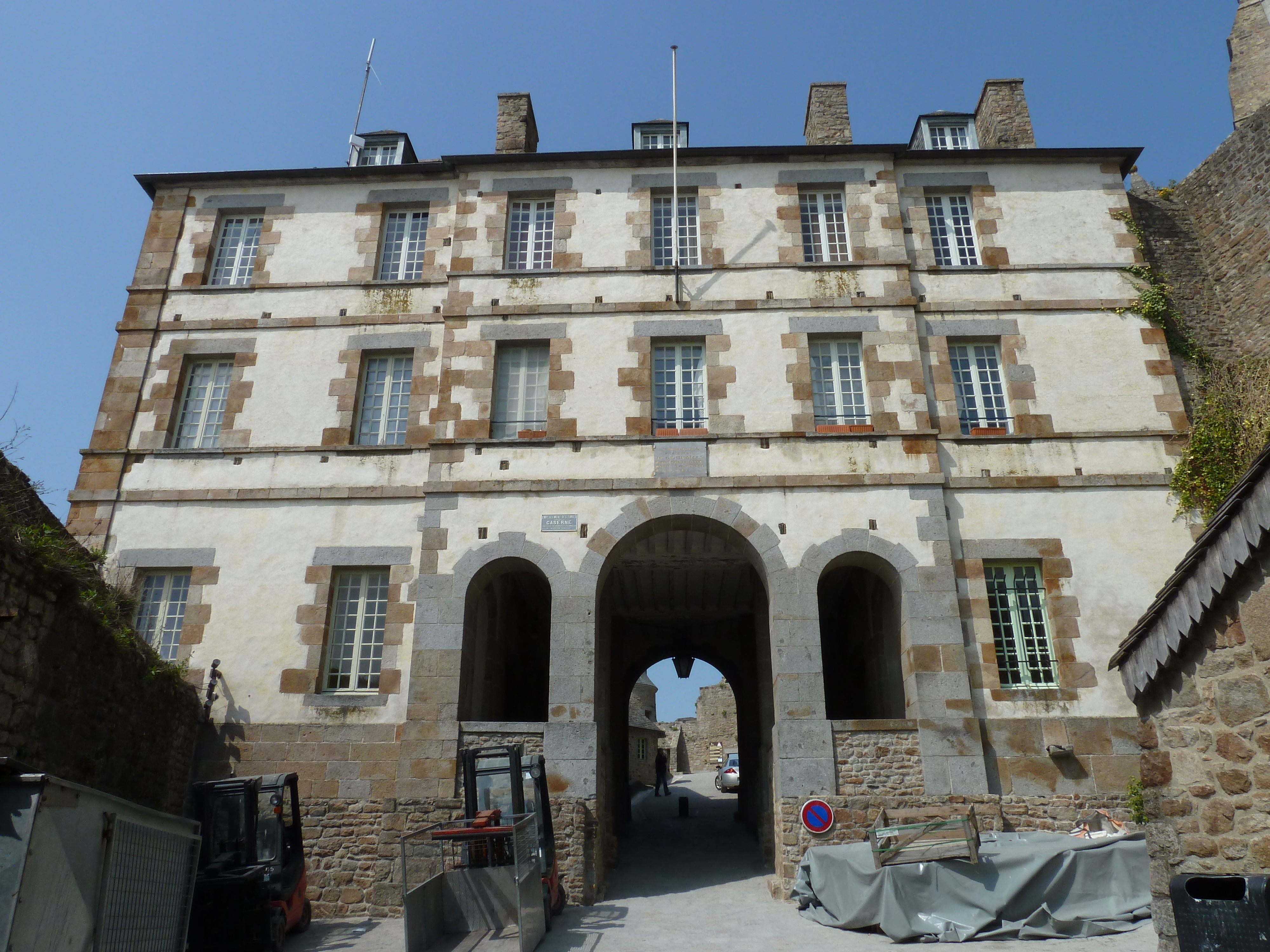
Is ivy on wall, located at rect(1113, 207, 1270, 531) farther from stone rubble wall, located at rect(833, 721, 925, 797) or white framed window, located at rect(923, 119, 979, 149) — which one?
stone rubble wall, located at rect(833, 721, 925, 797)

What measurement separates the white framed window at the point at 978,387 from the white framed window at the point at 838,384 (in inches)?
61.0

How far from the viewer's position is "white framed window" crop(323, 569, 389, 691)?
12.8 m

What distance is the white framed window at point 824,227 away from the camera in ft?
48.7

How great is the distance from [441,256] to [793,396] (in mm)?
6750

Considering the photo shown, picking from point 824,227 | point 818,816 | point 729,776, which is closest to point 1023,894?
point 818,816

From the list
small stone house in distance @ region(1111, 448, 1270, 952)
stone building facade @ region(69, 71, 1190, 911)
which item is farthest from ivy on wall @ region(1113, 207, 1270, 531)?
small stone house in distance @ region(1111, 448, 1270, 952)

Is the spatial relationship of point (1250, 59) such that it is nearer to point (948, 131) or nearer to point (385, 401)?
point (948, 131)

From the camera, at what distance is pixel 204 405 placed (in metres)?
14.5

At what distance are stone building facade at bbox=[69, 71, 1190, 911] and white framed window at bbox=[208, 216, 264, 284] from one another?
7 cm

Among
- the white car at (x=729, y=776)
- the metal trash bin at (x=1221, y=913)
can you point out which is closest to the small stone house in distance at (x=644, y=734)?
the white car at (x=729, y=776)

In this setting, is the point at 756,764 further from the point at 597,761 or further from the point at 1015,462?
the point at 1015,462

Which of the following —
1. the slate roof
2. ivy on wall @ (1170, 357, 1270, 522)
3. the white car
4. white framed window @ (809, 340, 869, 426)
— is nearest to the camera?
the slate roof

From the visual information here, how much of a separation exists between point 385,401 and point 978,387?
9.93m

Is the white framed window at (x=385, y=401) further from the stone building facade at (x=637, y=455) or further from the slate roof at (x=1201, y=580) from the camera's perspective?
the slate roof at (x=1201, y=580)
